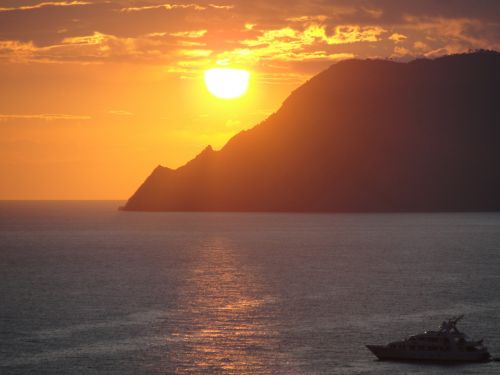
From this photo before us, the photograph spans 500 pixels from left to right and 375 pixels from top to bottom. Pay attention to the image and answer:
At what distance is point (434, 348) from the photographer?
9294cm

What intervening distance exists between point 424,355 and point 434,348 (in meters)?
1.29

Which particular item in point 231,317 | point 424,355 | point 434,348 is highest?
point 231,317

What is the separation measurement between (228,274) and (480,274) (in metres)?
46.6

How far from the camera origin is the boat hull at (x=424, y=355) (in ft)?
299

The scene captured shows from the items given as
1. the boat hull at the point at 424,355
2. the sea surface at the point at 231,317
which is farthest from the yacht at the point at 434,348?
the sea surface at the point at 231,317

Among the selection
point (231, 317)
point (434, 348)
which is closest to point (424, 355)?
point (434, 348)

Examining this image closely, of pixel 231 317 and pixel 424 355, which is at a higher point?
pixel 231 317

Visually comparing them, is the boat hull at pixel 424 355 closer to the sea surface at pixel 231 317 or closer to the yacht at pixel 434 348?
the yacht at pixel 434 348

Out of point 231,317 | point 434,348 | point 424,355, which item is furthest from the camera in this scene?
point 231,317

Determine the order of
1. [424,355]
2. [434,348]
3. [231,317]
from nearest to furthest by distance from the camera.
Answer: [424,355]
[434,348]
[231,317]

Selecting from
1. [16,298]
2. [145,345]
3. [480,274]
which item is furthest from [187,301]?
[480,274]

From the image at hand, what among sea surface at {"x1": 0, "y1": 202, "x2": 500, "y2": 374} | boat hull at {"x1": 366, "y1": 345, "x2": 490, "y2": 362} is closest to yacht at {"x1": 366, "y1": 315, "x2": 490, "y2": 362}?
boat hull at {"x1": 366, "y1": 345, "x2": 490, "y2": 362}

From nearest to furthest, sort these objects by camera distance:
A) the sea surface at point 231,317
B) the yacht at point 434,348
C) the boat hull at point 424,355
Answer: the sea surface at point 231,317, the boat hull at point 424,355, the yacht at point 434,348

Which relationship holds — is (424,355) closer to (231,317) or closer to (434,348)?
(434,348)
